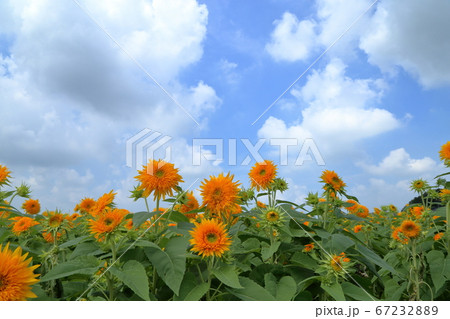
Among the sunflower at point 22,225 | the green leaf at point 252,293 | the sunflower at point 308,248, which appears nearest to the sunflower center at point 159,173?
the green leaf at point 252,293

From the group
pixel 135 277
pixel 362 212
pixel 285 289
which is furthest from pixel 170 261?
pixel 362 212

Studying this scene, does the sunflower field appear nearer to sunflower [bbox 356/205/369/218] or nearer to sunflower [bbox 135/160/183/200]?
sunflower [bbox 135/160/183/200]

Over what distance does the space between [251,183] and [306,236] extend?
948 millimetres

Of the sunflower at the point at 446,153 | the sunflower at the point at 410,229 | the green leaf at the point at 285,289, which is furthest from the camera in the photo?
the sunflower at the point at 446,153

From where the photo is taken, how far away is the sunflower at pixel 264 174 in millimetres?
3275

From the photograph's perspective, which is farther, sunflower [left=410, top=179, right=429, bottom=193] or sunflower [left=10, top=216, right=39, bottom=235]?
sunflower [left=410, top=179, right=429, bottom=193]

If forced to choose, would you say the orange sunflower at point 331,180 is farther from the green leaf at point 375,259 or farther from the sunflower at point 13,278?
the sunflower at point 13,278

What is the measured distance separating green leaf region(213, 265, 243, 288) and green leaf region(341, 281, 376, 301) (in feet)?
2.52

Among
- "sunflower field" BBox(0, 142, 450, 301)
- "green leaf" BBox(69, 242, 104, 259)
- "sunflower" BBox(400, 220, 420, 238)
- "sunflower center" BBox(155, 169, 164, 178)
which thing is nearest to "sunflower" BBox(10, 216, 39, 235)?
"sunflower field" BBox(0, 142, 450, 301)

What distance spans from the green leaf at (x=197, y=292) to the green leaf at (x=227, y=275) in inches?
3.3

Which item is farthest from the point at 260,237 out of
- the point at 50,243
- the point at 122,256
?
the point at 50,243

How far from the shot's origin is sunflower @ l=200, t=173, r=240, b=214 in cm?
256

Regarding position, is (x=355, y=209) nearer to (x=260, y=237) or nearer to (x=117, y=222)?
(x=260, y=237)

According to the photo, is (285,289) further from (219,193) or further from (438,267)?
(438,267)
